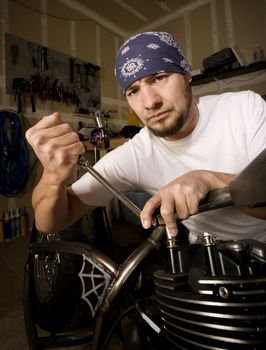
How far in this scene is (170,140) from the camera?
72 cm

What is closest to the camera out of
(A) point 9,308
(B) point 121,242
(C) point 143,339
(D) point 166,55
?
(C) point 143,339

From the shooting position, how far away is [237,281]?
0.23 m

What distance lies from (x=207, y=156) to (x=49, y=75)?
2.22 metres

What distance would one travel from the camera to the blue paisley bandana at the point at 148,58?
654 millimetres

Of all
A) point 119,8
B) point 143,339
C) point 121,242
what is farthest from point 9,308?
point 119,8

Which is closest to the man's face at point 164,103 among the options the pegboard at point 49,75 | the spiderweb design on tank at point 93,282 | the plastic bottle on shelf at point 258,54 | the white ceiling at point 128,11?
the spiderweb design on tank at point 93,282

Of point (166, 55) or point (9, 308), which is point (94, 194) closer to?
point (166, 55)

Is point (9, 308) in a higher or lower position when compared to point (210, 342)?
lower

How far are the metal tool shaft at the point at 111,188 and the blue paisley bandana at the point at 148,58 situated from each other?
1.25 ft

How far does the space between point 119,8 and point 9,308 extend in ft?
10.4

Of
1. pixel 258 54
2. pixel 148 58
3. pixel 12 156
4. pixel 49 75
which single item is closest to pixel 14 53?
pixel 49 75

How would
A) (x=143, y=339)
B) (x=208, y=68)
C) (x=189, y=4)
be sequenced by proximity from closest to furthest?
(x=143, y=339)
(x=208, y=68)
(x=189, y=4)

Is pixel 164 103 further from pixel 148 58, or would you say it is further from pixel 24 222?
pixel 24 222

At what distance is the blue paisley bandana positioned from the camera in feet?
2.15
